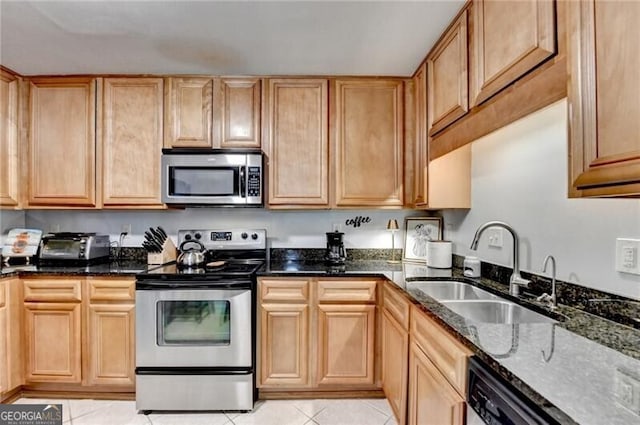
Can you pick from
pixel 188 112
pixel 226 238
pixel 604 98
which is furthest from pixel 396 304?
pixel 188 112

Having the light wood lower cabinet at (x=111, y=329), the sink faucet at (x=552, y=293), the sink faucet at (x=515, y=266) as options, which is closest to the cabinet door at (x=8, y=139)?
the light wood lower cabinet at (x=111, y=329)

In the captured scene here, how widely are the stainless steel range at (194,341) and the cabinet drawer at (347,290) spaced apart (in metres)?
0.48

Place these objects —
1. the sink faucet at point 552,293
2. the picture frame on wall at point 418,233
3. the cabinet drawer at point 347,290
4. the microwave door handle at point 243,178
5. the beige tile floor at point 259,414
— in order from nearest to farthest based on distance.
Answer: the sink faucet at point 552,293 < the beige tile floor at point 259,414 < the cabinet drawer at point 347,290 < the microwave door handle at point 243,178 < the picture frame on wall at point 418,233

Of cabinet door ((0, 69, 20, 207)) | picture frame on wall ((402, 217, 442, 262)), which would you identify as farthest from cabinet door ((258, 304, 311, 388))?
cabinet door ((0, 69, 20, 207))

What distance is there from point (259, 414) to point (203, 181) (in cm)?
157

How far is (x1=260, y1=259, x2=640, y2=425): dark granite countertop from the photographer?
668 mm

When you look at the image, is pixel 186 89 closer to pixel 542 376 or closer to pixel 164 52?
pixel 164 52

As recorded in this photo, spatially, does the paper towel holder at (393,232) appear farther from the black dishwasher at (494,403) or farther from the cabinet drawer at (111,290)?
the cabinet drawer at (111,290)

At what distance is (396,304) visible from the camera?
1.89 meters

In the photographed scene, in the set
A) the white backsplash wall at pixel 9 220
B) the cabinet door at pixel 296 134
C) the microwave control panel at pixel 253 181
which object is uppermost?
the cabinet door at pixel 296 134

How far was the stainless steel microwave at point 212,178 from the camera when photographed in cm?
237

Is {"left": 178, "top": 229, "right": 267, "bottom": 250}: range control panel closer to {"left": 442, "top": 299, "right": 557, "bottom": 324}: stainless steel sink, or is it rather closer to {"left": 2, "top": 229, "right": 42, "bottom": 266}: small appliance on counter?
{"left": 2, "top": 229, "right": 42, "bottom": 266}: small appliance on counter

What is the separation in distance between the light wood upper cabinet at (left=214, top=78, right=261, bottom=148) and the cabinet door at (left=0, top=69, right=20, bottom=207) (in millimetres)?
1445

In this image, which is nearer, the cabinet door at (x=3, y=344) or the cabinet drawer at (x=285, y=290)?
the cabinet door at (x=3, y=344)
